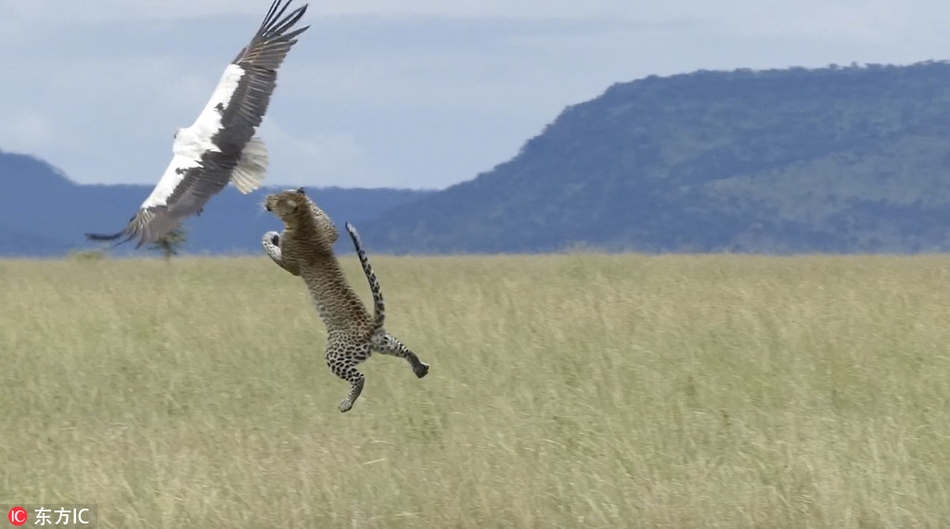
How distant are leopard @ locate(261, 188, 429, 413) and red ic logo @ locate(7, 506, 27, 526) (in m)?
1.29

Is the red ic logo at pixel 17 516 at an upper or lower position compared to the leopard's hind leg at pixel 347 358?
lower

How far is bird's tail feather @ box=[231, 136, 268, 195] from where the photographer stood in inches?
291

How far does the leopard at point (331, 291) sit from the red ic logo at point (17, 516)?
1.29 m

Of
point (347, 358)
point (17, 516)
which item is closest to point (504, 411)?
point (347, 358)

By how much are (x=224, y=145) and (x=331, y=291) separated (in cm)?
275

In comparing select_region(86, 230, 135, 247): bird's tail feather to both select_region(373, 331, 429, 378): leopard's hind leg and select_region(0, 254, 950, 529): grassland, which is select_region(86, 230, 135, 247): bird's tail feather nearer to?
select_region(0, 254, 950, 529): grassland

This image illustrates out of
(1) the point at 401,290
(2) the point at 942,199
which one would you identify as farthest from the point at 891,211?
(1) the point at 401,290

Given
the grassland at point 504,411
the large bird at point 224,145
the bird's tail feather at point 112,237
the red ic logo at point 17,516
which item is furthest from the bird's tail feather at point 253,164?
the red ic logo at point 17,516

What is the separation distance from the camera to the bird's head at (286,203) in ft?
15.1

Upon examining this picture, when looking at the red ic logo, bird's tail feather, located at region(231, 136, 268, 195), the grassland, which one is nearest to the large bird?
bird's tail feather, located at region(231, 136, 268, 195)

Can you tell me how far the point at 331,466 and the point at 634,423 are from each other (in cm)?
157

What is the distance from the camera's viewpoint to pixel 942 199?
17338cm

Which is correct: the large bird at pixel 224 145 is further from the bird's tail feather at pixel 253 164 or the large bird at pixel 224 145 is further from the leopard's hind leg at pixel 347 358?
the leopard's hind leg at pixel 347 358

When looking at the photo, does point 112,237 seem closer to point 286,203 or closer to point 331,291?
point 331,291
